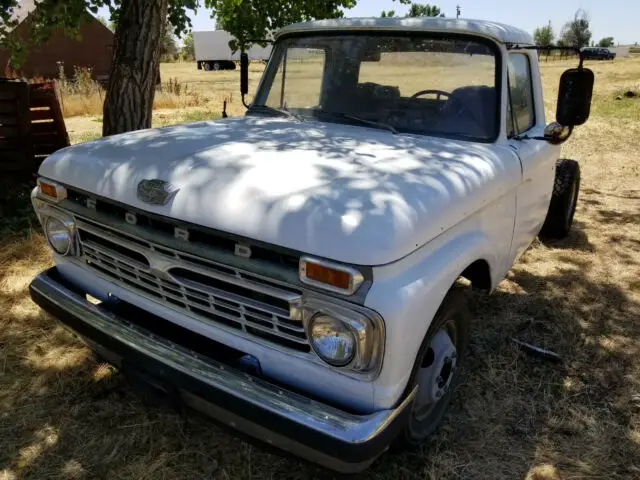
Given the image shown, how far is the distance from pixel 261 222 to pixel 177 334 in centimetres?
81

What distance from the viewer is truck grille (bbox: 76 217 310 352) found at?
6.29 feet

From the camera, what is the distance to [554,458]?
2.59m

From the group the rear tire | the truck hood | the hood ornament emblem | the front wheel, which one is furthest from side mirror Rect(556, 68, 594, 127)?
the rear tire

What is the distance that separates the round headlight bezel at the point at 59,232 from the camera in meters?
2.57

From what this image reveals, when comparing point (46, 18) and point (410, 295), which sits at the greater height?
point (46, 18)

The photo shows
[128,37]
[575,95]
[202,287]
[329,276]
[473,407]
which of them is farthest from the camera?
[128,37]

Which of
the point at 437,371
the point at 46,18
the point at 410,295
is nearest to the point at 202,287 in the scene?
the point at 410,295

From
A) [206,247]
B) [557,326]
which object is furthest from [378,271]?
[557,326]

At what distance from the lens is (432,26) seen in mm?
3201

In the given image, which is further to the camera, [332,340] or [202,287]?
[202,287]

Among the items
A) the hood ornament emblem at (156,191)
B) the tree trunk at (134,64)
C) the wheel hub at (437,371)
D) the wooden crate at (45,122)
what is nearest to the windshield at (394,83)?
the wheel hub at (437,371)

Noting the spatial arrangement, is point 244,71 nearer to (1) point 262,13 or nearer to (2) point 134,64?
(2) point 134,64

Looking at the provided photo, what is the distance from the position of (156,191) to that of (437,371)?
58.8 inches

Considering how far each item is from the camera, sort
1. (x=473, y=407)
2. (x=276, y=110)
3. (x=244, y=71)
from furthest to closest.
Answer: (x=244, y=71), (x=276, y=110), (x=473, y=407)
